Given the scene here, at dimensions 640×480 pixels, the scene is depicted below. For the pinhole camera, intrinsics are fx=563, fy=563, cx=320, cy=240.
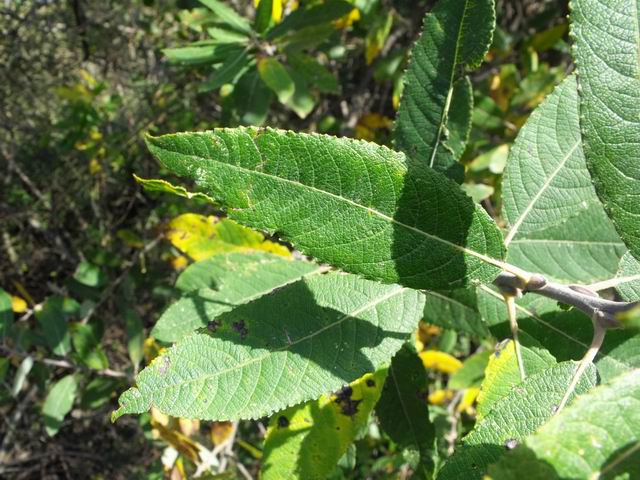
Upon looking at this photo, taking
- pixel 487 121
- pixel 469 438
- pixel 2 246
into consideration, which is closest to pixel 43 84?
pixel 2 246

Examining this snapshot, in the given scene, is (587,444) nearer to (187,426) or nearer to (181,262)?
(187,426)

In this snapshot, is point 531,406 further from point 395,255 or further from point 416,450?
point 416,450

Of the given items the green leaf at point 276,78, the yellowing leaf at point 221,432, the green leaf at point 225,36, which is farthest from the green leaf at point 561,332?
the green leaf at point 225,36

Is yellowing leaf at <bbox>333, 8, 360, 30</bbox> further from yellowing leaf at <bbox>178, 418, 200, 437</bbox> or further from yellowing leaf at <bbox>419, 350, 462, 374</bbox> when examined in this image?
yellowing leaf at <bbox>178, 418, 200, 437</bbox>

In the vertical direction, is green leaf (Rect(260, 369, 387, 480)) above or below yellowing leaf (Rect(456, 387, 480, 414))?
above

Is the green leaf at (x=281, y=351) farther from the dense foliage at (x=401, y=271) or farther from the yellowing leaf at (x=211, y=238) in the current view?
the yellowing leaf at (x=211, y=238)

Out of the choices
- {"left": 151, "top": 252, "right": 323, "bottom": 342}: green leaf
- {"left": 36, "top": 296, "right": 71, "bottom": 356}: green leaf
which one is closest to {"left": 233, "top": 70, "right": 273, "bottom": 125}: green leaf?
{"left": 151, "top": 252, "right": 323, "bottom": 342}: green leaf

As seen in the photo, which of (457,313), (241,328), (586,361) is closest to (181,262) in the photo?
(457,313)
